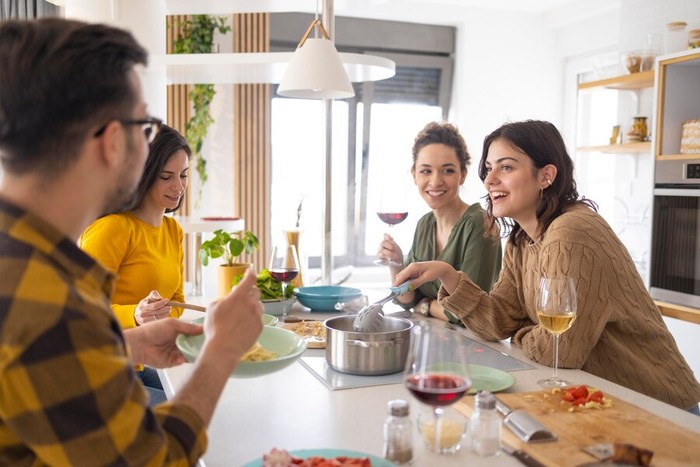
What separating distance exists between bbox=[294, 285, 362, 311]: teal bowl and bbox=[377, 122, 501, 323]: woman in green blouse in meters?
0.20

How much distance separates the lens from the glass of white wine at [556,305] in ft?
5.00

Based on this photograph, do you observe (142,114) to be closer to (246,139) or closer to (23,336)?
(23,336)

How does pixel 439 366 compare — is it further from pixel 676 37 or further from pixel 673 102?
pixel 676 37

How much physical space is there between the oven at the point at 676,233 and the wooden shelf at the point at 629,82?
2.12ft

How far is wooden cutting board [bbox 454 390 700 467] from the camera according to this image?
1103 millimetres

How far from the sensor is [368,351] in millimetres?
1561

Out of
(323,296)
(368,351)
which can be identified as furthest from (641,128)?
(368,351)

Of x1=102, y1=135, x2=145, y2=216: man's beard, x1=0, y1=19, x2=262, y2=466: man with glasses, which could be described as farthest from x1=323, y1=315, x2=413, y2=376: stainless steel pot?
x1=102, y1=135, x2=145, y2=216: man's beard

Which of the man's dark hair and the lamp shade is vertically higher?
the lamp shade

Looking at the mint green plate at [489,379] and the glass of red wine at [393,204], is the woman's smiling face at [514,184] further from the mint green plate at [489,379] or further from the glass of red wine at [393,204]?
the mint green plate at [489,379]

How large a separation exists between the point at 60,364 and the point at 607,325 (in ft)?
4.95

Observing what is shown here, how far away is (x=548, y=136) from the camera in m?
2.08

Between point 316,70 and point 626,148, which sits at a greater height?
point 316,70

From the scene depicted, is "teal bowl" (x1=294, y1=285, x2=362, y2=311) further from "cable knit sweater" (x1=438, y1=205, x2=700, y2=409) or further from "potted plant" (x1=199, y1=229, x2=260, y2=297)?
"cable knit sweater" (x1=438, y1=205, x2=700, y2=409)
